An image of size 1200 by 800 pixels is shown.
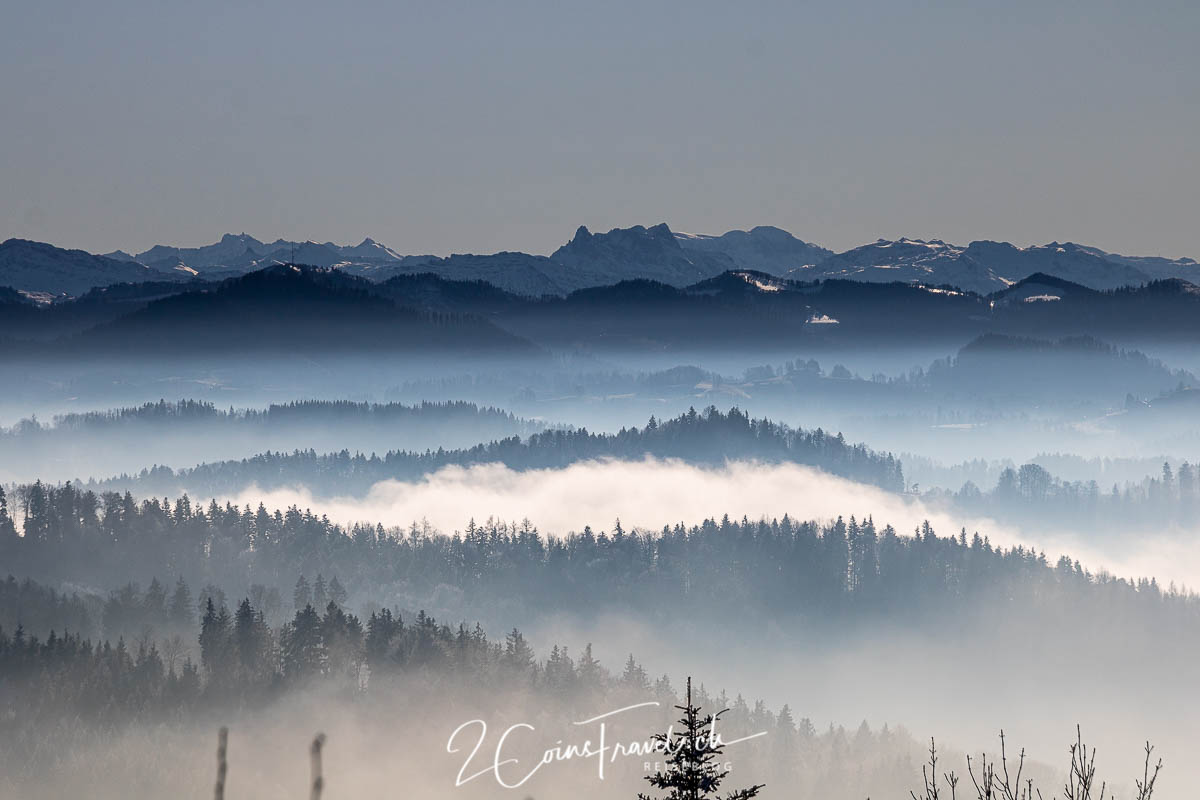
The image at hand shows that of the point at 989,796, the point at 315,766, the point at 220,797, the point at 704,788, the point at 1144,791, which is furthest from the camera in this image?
the point at 989,796

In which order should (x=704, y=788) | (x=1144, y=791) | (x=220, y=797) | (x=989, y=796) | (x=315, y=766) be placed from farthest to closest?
1. (x=989, y=796)
2. (x=1144, y=791)
3. (x=704, y=788)
4. (x=220, y=797)
5. (x=315, y=766)

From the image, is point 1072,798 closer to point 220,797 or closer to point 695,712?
point 695,712

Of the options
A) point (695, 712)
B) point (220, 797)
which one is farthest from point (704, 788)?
point (220, 797)

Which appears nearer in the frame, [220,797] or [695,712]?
[220,797]

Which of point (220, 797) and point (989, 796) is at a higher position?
point (220, 797)

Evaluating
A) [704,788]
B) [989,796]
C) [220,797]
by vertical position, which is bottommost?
[989,796]

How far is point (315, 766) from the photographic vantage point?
39.7 ft

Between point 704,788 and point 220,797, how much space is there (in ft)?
67.6

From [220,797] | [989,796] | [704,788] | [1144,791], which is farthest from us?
[989,796]

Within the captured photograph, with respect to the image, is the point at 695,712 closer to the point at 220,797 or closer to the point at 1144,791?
the point at 1144,791

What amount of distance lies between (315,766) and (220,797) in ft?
5.50

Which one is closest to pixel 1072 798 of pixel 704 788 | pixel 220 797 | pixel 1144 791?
pixel 1144 791

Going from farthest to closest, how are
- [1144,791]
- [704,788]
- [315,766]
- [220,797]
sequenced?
[1144,791] → [704,788] → [220,797] → [315,766]

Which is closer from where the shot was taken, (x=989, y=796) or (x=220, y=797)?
(x=220, y=797)
